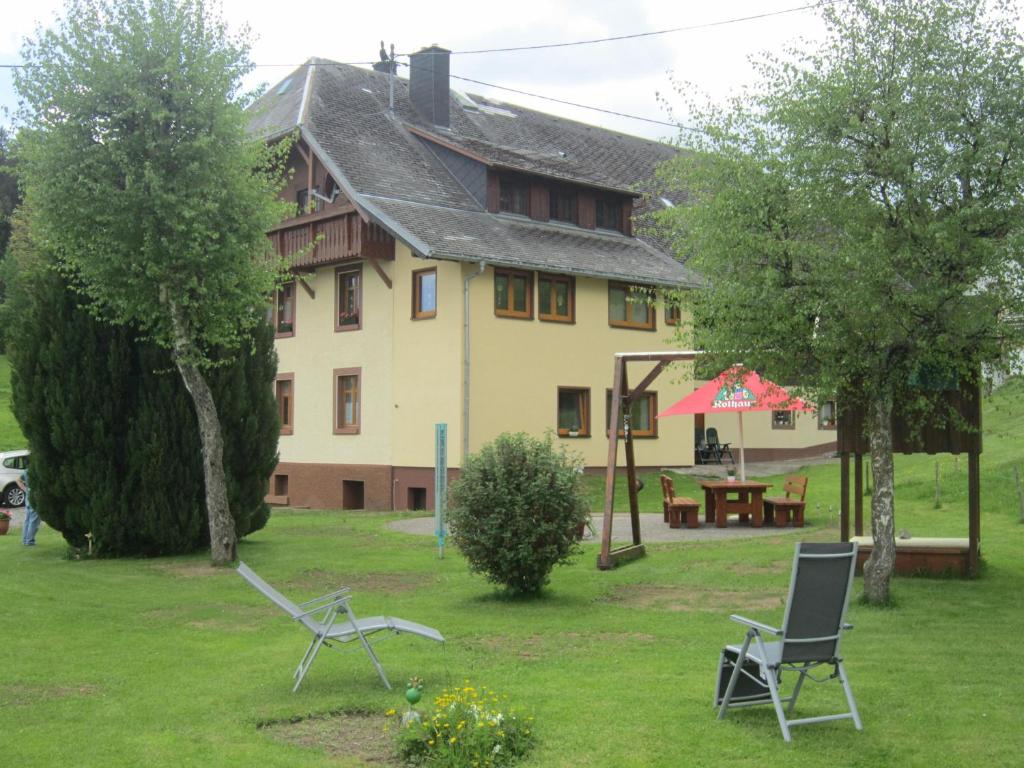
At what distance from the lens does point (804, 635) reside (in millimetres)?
6672

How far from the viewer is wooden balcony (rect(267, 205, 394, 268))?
26.1m

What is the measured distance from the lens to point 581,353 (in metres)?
27.7

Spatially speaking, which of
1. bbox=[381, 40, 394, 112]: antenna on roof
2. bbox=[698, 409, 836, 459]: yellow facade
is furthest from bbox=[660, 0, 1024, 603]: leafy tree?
bbox=[698, 409, 836, 459]: yellow facade

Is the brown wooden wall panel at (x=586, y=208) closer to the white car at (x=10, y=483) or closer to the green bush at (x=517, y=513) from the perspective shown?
the white car at (x=10, y=483)

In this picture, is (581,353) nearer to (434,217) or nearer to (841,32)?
(434,217)

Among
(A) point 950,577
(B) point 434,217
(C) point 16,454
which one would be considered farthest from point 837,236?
(C) point 16,454

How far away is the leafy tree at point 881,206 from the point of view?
10.2m

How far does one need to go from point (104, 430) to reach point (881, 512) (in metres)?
10.8

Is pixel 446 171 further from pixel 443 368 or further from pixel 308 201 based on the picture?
pixel 443 368

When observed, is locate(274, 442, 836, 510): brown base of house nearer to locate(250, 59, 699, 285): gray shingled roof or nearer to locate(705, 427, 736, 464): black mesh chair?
locate(250, 59, 699, 285): gray shingled roof

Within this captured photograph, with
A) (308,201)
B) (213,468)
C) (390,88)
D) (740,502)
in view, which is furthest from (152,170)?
(390,88)

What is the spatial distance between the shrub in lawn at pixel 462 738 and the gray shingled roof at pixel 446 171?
1810 centimetres

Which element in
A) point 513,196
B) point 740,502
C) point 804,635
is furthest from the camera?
point 513,196

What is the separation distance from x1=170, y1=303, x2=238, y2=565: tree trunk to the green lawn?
402mm
